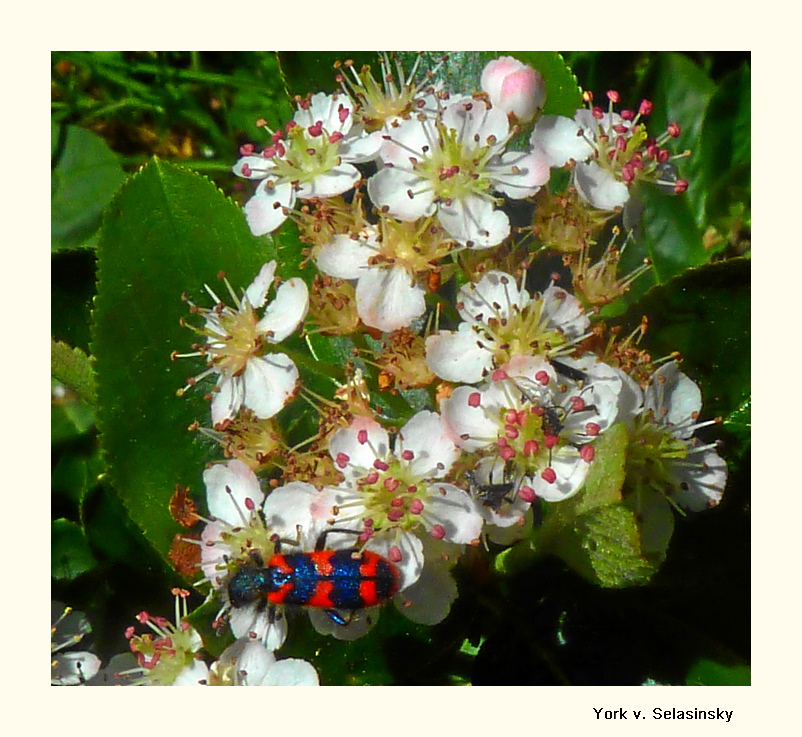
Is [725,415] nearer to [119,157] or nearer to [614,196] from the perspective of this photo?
[614,196]

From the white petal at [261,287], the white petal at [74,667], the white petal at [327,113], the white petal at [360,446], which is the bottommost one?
the white petal at [74,667]

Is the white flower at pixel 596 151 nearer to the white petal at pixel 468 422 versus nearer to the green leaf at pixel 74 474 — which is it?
the white petal at pixel 468 422

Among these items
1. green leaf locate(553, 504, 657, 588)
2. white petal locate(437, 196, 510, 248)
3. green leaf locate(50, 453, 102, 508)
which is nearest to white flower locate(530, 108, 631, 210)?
white petal locate(437, 196, 510, 248)

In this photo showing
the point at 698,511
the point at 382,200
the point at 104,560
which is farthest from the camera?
the point at 104,560

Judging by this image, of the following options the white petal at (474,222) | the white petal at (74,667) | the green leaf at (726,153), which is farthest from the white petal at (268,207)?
the green leaf at (726,153)

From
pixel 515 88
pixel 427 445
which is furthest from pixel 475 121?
pixel 427 445

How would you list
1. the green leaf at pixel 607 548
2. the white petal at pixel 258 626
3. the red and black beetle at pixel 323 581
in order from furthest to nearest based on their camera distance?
the white petal at pixel 258 626
the red and black beetle at pixel 323 581
the green leaf at pixel 607 548
